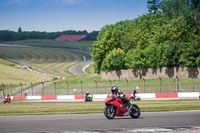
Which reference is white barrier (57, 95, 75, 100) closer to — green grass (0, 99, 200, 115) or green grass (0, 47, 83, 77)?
green grass (0, 99, 200, 115)

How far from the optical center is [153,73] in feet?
265

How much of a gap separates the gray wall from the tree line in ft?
Answer: 3.47

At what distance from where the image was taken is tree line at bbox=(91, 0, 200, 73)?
3135 inches

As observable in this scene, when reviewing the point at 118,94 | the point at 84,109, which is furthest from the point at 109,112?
the point at 84,109

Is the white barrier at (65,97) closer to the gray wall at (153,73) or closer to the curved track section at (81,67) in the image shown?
the gray wall at (153,73)

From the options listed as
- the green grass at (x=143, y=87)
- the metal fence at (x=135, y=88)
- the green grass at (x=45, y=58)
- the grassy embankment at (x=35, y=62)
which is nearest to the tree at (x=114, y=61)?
the green grass at (x=143, y=87)

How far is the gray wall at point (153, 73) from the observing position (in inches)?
2956

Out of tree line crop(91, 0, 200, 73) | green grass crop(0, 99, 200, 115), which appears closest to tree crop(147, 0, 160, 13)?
tree line crop(91, 0, 200, 73)

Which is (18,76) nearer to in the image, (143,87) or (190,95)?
(143,87)

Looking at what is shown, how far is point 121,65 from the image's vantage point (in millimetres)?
90250

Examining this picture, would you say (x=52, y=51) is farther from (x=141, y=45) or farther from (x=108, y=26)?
(x=141, y=45)

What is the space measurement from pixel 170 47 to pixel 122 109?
207 feet

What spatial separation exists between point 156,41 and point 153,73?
9.72 meters

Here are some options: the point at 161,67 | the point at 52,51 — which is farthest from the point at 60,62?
the point at 161,67
